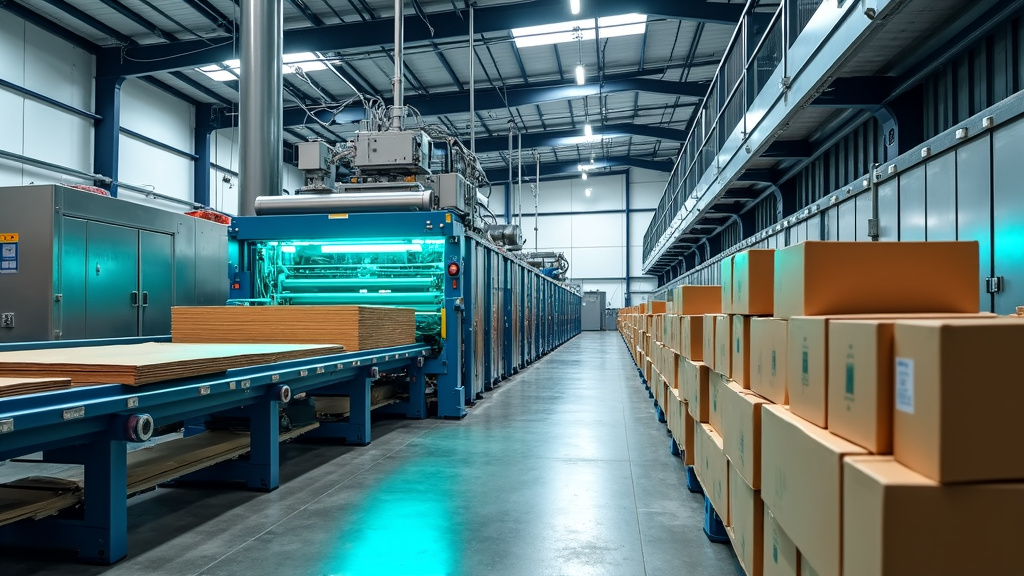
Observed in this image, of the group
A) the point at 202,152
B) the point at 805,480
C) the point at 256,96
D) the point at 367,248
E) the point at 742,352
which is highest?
the point at 202,152

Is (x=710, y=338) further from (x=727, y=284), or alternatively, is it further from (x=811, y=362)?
(x=811, y=362)

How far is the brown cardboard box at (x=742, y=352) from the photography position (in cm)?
281

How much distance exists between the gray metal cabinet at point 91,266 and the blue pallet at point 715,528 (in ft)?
19.9

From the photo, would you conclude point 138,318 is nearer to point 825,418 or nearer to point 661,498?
point 661,498

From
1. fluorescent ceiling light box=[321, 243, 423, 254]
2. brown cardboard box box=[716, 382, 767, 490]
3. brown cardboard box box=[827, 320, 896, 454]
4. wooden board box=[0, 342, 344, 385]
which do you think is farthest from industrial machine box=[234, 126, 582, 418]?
brown cardboard box box=[827, 320, 896, 454]

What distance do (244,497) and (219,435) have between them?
2.64 feet

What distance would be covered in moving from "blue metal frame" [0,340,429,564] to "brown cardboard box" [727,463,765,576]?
2.71 metres

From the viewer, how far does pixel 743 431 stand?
252 centimetres

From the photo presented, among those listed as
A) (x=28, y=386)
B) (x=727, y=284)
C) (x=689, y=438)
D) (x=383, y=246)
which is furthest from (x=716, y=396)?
(x=383, y=246)

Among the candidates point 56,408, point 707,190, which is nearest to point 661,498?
point 56,408

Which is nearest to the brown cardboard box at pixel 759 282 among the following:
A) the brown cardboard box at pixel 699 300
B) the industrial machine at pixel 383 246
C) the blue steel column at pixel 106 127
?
the brown cardboard box at pixel 699 300

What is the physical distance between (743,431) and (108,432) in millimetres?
2883

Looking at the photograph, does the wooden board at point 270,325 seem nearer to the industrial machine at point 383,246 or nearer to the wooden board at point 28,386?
the industrial machine at point 383,246

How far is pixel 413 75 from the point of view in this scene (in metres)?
16.9
